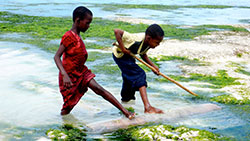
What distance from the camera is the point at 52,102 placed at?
5.00 metres

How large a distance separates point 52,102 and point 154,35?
6.41ft

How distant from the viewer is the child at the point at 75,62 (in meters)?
3.76

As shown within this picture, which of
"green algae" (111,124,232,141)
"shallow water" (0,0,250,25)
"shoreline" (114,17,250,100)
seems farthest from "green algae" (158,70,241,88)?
"shallow water" (0,0,250,25)

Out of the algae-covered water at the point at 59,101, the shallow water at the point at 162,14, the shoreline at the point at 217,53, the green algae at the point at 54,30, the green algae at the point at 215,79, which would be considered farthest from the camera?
the shallow water at the point at 162,14

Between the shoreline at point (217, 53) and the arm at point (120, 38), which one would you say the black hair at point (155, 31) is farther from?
the shoreline at point (217, 53)

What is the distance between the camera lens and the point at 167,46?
31.3 ft

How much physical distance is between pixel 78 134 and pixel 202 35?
9105 mm

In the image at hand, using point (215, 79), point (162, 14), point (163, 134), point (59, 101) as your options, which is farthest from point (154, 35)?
point (162, 14)

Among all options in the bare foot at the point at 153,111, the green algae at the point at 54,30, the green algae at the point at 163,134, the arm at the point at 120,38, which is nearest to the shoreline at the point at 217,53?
the green algae at the point at 54,30

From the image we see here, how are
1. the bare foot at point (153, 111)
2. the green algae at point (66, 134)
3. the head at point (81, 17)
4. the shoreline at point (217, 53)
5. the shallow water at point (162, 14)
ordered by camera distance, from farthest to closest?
the shallow water at point (162, 14)
the shoreline at point (217, 53)
the bare foot at point (153, 111)
the head at point (81, 17)
the green algae at point (66, 134)

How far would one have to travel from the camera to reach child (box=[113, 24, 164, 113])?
4.32 metres

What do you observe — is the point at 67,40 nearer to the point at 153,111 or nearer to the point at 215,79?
the point at 153,111

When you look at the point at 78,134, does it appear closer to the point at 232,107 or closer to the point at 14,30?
the point at 232,107

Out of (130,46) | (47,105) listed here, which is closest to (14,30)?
(47,105)
